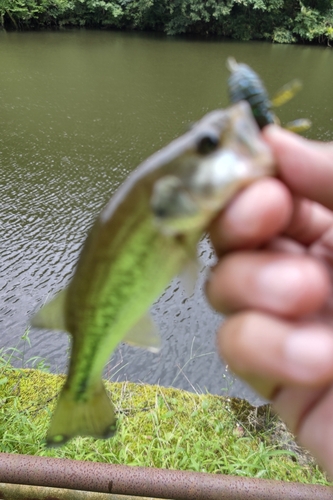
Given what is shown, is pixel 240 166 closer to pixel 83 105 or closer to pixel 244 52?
pixel 83 105

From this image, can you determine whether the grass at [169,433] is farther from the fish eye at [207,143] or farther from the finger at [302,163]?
the fish eye at [207,143]

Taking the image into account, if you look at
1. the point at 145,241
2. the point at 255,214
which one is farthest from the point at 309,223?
the point at 145,241

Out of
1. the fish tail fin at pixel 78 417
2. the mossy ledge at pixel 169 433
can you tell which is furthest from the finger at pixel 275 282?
the mossy ledge at pixel 169 433

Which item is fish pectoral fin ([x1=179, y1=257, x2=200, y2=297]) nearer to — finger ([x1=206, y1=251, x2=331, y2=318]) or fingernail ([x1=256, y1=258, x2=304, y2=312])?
finger ([x1=206, y1=251, x2=331, y2=318])

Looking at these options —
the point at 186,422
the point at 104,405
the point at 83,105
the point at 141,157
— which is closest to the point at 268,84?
the point at 83,105

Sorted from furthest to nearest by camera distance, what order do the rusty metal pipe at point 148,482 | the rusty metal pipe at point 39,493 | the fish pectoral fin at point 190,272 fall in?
the rusty metal pipe at point 39,493 < the rusty metal pipe at point 148,482 < the fish pectoral fin at point 190,272

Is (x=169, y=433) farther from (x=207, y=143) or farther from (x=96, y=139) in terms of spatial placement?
(x=96, y=139)

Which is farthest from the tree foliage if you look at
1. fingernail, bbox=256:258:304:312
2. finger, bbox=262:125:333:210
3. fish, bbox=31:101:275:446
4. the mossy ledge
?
fingernail, bbox=256:258:304:312

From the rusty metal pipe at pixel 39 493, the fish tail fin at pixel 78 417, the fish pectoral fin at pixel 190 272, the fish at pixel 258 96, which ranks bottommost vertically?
the rusty metal pipe at pixel 39 493
